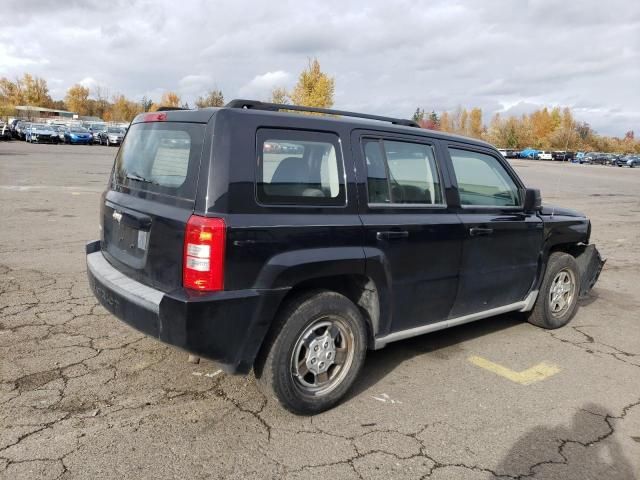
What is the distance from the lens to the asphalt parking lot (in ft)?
9.40

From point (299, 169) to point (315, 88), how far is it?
4674 cm

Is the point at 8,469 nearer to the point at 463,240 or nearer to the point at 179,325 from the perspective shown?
Result: the point at 179,325

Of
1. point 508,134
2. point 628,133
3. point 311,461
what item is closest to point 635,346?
point 311,461

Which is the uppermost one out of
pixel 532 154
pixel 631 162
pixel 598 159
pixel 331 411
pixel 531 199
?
pixel 532 154

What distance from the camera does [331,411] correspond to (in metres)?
3.48

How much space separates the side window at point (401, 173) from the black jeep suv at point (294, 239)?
0.04 ft

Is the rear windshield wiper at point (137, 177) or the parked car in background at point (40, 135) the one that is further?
the parked car in background at point (40, 135)

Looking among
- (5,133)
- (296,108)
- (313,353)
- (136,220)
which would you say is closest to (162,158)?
(136,220)

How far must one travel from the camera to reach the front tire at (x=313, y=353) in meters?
3.18

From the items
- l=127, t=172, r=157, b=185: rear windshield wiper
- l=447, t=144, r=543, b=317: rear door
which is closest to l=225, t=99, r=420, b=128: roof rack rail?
l=447, t=144, r=543, b=317: rear door

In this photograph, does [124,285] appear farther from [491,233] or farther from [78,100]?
[78,100]

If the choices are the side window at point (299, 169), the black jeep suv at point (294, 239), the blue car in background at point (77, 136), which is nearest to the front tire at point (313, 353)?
the black jeep suv at point (294, 239)

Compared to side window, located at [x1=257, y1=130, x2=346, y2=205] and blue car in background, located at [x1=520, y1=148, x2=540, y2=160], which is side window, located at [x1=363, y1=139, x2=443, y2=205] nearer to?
side window, located at [x1=257, y1=130, x2=346, y2=205]

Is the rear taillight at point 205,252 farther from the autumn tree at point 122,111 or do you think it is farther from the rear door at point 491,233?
the autumn tree at point 122,111
